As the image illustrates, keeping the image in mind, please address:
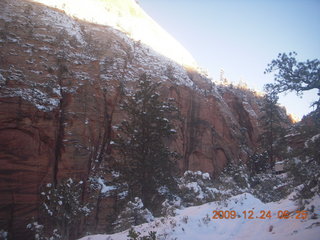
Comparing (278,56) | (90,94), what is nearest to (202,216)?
(278,56)

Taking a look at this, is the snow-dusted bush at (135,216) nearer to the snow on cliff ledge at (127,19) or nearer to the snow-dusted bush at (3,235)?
the snow-dusted bush at (3,235)

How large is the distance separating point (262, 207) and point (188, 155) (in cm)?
1837

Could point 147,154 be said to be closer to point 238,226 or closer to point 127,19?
point 238,226

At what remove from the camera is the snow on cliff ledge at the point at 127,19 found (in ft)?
117

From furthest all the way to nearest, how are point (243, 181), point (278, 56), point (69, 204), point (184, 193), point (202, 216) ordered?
point (243, 181) → point (184, 193) → point (69, 204) → point (278, 56) → point (202, 216)

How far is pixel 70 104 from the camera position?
73.9 ft

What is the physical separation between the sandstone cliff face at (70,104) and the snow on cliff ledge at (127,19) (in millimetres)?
2996

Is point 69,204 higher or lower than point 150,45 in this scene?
lower

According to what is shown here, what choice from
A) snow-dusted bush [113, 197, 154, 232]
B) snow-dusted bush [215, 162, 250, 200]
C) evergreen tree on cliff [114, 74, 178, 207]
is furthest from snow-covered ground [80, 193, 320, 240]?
snow-dusted bush [215, 162, 250, 200]

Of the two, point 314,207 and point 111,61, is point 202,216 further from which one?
point 111,61

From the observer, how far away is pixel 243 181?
83.7ft

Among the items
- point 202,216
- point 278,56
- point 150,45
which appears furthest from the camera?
point 150,45

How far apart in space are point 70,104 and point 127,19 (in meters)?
23.6

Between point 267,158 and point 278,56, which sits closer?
point 278,56
